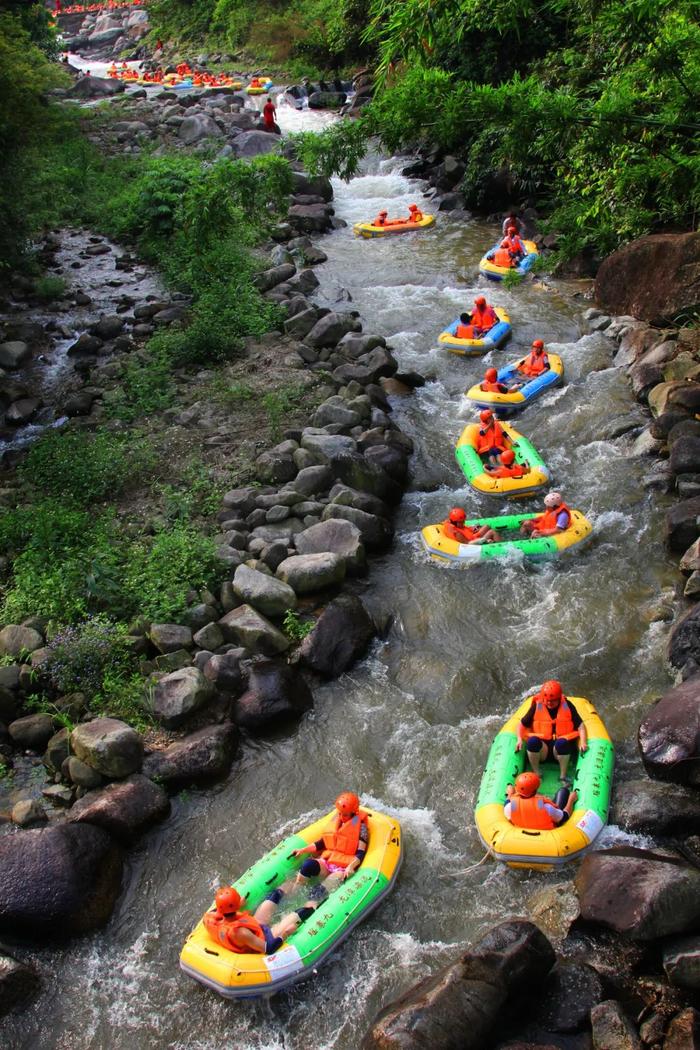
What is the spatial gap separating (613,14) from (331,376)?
604cm

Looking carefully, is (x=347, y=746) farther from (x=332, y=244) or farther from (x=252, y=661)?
(x=332, y=244)

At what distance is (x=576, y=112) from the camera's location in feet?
37.0

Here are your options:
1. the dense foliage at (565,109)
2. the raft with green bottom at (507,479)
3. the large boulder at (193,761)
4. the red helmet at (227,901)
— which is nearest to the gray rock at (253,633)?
the large boulder at (193,761)

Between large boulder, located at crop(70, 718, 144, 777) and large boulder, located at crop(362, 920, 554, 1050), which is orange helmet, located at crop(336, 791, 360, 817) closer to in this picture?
large boulder, located at crop(362, 920, 554, 1050)

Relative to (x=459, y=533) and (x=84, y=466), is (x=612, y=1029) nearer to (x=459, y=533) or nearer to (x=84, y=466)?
(x=459, y=533)

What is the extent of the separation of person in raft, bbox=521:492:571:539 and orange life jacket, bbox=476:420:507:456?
1.70 meters

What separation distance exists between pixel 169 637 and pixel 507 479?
490cm

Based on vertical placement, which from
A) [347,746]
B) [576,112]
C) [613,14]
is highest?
[613,14]

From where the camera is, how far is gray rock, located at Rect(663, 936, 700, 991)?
5.64 metres

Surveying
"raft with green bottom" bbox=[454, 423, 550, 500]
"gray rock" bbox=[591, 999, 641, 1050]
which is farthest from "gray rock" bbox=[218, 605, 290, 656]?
"gray rock" bbox=[591, 999, 641, 1050]

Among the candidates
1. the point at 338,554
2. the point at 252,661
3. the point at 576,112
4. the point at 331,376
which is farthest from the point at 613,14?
the point at 252,661

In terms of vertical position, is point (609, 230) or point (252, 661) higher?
point (609, 230)

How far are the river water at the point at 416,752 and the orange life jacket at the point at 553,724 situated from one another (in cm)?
54

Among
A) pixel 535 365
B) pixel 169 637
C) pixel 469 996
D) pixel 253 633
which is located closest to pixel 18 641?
pixel 169 637
